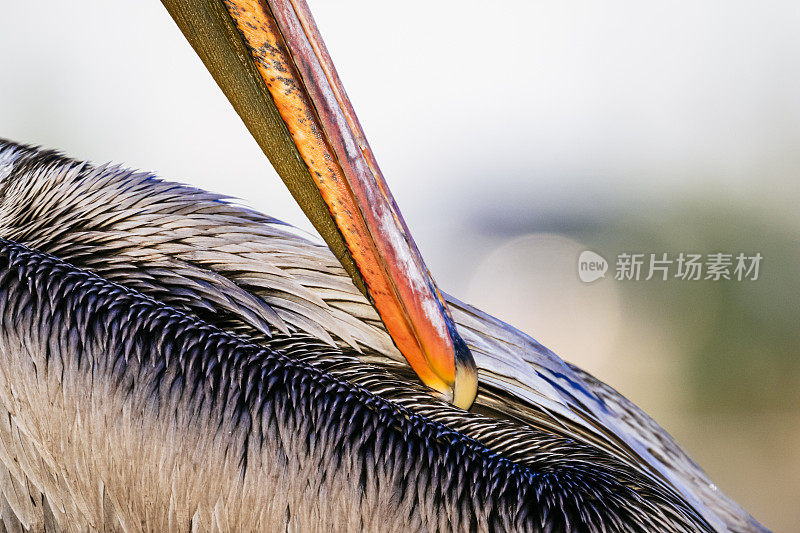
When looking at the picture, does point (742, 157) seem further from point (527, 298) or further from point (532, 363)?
point (532, 363)

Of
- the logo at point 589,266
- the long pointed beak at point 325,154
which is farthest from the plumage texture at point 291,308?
the logo at point 589,266

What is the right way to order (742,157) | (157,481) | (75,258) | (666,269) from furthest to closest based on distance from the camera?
(742,157) < (666,269) < (75,258) < (157,481)

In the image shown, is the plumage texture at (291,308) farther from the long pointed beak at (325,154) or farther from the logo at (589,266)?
the logo at (589,266)

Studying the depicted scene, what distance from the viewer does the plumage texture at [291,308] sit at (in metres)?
0.54

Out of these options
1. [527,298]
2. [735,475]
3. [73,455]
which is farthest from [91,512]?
[735,475]

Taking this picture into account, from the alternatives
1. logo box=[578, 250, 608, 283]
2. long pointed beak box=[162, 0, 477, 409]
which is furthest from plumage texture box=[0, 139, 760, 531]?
logo box=[578, 250, 608, 283]

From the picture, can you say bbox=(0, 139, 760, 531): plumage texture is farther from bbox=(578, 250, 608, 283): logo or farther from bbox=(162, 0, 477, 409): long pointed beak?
bbox=(578, 250, 608, 283): logo

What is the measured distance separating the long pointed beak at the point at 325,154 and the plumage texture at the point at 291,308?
0.27 ft

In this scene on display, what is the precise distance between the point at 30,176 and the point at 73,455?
44cm

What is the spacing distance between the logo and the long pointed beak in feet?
2.04

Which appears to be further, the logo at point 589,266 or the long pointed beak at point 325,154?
the logo at point 589,266

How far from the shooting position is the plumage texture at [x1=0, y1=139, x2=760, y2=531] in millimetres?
544

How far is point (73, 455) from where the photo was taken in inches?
18.9

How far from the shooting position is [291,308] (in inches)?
24.5
